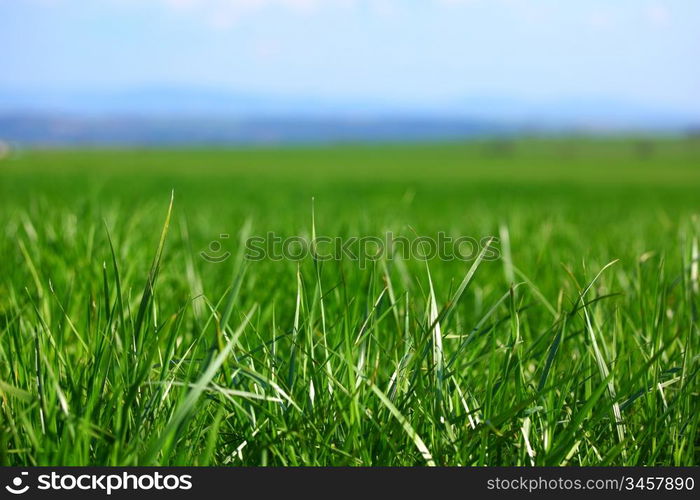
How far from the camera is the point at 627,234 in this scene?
441 centimetres

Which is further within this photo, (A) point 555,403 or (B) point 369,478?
(A) point 555,403

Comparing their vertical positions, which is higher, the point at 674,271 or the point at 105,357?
the point at 105,357

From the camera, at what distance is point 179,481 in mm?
885

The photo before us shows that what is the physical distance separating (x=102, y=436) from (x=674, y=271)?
2.65 m

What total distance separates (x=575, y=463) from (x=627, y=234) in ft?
12.0

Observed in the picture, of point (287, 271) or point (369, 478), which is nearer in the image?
point (369, 478)

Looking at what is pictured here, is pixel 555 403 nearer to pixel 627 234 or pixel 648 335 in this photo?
Answer: pixel 648 335

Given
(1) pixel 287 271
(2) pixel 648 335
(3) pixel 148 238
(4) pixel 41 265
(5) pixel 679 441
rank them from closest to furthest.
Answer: (5) pixel 679 441
(2) pixel 648 335
(4) pixel 41 265
(1) pixel 287 271
(3) pixel 148 238

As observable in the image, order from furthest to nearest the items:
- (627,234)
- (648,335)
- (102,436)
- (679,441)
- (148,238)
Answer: (627,234) → (148,238) → (648,335) → (679,441) → (102,436)

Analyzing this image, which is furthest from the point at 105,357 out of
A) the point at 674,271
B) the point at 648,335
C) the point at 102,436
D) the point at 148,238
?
the point at 674,271

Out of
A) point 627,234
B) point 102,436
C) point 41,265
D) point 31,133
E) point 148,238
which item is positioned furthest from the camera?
point 31,133

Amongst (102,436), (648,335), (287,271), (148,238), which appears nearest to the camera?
(102,436)

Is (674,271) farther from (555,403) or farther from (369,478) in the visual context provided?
(369,478)

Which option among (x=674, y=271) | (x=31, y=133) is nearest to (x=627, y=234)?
(x=674, y=271)
